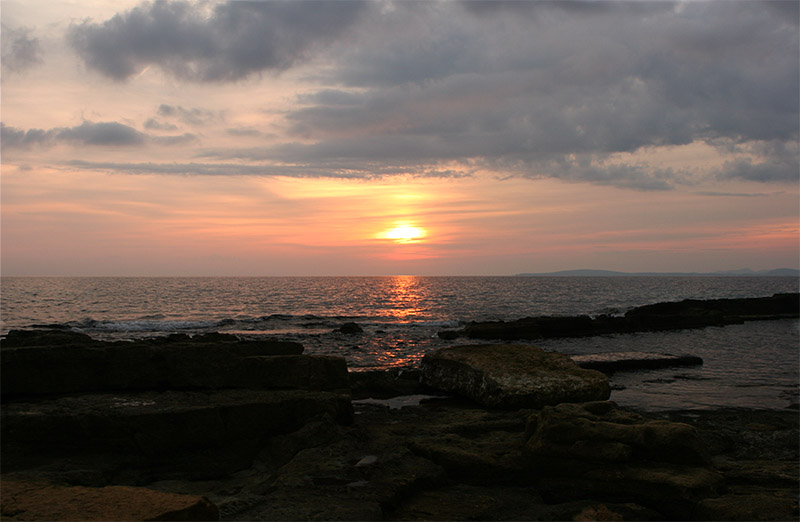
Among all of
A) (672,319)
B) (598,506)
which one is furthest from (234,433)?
(672,319)

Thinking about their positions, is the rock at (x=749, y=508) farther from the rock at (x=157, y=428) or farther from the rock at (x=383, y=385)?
the rock at (x=383, y=385)

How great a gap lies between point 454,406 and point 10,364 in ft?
24.9

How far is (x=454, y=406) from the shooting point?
10758 millimetres

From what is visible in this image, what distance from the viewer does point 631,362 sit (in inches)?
653

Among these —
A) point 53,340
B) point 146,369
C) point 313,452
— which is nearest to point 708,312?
point 313,452

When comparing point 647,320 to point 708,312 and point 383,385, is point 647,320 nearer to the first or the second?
point 708,312

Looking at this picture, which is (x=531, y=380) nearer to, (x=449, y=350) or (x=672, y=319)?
(x=449, y=350)

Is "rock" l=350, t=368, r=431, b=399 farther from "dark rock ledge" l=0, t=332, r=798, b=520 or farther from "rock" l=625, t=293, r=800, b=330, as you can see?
"rock" l=625, t=293, r=800, b=330

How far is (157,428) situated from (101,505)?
2432 millimetres

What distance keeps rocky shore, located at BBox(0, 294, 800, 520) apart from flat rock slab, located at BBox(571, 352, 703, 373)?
6328 mm

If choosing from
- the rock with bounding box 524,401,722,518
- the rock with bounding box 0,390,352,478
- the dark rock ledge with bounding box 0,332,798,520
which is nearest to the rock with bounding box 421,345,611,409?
the dark rock ledge with bounding box 0,332,798,520

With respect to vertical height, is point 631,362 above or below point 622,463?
below

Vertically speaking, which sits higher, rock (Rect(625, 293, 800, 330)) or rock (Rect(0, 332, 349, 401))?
rock (Rect(0, 332, 349, 401))

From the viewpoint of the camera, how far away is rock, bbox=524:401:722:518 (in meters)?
5.38
